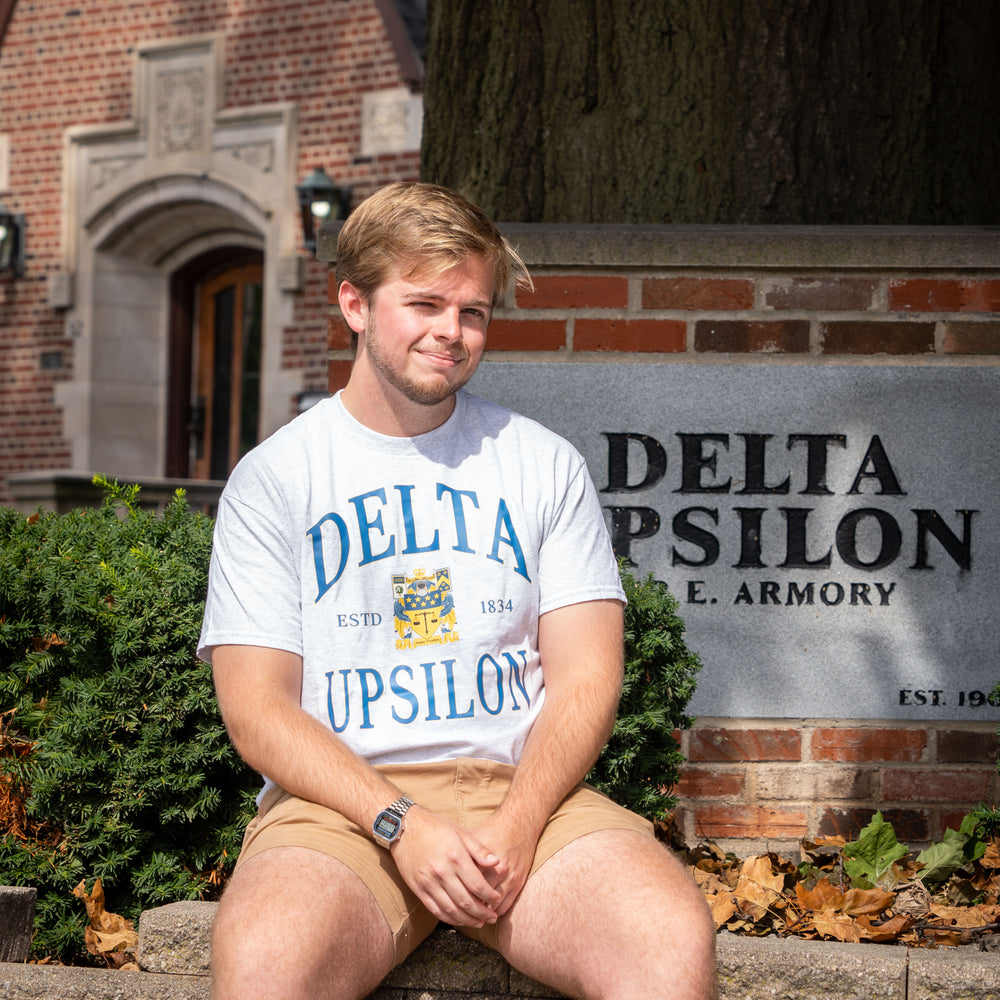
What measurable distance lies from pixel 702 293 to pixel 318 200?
307 inches

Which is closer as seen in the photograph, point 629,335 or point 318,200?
point 629,335

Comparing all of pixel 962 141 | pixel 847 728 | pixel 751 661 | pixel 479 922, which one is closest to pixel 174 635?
pixel 479 922

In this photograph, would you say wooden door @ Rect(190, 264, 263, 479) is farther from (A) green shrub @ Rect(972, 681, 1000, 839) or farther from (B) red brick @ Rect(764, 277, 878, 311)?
(A) green shrub @ Rect(972, 681, 1000, 839)

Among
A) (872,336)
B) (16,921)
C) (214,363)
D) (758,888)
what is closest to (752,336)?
(872,336)

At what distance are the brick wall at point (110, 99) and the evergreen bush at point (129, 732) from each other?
27.6 ft

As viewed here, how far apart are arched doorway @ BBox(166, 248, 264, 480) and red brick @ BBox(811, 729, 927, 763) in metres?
9.55

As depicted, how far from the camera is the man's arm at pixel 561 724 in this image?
6.75 ft

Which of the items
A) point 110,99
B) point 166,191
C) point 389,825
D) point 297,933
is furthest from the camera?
point 110,99

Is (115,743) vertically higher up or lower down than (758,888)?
higher up

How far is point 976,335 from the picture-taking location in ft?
11.7

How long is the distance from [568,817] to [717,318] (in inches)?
71.3

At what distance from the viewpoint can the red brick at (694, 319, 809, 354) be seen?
3.59 metres

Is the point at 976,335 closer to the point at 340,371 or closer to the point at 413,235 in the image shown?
the point at 340,371

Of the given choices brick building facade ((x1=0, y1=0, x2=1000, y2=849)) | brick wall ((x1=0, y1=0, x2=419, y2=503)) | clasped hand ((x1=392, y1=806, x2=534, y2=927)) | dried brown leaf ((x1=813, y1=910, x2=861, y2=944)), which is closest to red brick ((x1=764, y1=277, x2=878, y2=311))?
dried brown leaf ((x1=813, y1=910, x2=861, y2=944))
